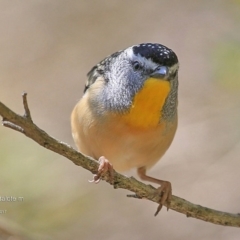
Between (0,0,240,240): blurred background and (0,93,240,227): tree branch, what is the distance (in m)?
0.72

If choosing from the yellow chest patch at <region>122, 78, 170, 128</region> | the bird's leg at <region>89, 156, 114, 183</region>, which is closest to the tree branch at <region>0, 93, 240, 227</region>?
the bird's leg at <region>89, 156, 114, 183</region>

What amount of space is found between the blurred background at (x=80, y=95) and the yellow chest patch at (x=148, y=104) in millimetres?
965

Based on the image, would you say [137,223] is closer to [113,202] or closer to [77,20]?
[113,202]

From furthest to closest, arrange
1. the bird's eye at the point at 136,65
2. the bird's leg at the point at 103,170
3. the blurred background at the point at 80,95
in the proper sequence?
the blurred background at the point at 80,95
the bird's eye at the point at 136,65
the bird's leg at the point at 103,170

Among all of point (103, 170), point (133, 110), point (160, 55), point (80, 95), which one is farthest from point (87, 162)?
point (80, 95)

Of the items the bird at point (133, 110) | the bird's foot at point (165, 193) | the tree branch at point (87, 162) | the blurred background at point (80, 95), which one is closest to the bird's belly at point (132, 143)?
the bird at point (133, 110)

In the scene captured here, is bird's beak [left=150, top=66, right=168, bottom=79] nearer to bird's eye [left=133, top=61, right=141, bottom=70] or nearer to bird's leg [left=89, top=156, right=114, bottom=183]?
bird's eye [left=133, top=61, right=141, bottom=70]

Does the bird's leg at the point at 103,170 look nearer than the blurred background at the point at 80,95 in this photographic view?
Yes

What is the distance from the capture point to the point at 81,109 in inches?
145

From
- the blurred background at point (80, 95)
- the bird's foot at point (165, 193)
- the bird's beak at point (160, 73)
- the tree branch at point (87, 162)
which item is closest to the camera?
the tree branch at point (87, 162)

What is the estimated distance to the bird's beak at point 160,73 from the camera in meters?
3.23

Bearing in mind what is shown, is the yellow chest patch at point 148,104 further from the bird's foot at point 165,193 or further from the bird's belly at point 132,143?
the bird's foot at point 165,193

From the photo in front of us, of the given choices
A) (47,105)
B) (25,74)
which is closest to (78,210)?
(47,105)

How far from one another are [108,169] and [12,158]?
1648mm
